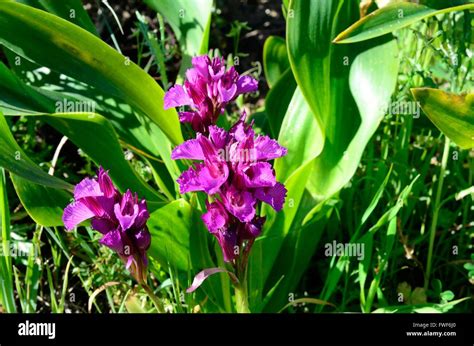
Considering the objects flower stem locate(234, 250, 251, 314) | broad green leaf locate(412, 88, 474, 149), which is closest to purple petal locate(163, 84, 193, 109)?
flower stem locate(234, 250, 251, 314)

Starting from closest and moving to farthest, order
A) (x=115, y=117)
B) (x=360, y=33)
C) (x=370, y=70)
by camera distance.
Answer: (x=360, y=33) → (x=370, y=70) → (x=115, y=117)

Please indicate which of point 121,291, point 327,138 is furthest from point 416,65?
point 121,291

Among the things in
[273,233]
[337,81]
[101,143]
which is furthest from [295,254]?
[101,143]

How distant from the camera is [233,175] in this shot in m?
1.30

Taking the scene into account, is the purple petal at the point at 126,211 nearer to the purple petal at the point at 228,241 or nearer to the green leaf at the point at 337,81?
the purple petal at the point at 228,241

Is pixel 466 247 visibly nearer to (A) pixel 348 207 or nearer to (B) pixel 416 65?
(A) pixel 348 207

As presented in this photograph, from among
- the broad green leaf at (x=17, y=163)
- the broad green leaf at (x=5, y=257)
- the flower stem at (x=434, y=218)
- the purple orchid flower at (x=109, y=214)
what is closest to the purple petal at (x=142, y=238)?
the purple orchid flower at (x=109, y=214)

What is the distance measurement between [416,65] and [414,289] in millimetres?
610

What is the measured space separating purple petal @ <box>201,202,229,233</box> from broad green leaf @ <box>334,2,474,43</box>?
0.50m

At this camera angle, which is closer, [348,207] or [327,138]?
Answer: [327,138]

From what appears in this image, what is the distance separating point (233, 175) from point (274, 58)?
953mm

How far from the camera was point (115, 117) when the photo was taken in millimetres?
1956

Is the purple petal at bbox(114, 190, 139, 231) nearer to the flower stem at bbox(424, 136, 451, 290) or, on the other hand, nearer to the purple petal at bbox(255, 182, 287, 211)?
the purple petal at bbox(255, 182, 287, 211)

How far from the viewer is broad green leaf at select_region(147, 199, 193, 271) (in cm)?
160
